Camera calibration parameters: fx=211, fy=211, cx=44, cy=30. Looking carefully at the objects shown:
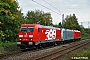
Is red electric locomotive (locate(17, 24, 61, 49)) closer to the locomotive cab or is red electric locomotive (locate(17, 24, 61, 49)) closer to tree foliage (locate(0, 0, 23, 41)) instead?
the locomotive cab

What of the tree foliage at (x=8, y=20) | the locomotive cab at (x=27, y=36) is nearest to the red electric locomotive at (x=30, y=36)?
the locomotive cab at (x=27, y=36)

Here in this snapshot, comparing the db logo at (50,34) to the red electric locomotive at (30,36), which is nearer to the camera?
the red electric locomotive at (30,36)

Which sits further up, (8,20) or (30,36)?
(8,20)

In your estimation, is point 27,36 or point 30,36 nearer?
point 30,36

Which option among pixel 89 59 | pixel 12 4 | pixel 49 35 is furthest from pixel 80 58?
pixel 12 4

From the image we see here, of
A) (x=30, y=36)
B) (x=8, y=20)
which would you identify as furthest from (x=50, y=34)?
(x=30, y=36)

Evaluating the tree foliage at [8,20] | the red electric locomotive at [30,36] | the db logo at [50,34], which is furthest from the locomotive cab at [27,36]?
the tree foliage at [8,20]

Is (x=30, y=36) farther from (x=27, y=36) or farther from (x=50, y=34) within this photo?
(x=50, y=34)

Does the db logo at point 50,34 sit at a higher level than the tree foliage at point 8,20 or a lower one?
lower

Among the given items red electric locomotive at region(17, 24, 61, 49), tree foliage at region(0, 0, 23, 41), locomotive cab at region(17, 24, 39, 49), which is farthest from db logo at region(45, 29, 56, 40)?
tree foliage at region(0, 0, 23, 41)

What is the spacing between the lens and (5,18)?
2862 cm

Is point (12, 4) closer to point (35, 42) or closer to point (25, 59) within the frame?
point (35, 42)

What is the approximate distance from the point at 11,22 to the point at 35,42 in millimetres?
8448

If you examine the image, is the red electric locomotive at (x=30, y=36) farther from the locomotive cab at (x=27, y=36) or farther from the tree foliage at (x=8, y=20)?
the tree foliage at (x=8, y=20)
